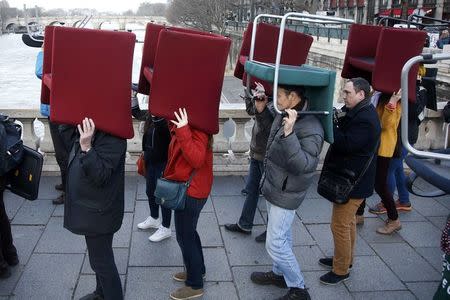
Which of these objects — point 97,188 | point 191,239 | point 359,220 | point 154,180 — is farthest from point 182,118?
point 359,220

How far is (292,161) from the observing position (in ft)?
9.82

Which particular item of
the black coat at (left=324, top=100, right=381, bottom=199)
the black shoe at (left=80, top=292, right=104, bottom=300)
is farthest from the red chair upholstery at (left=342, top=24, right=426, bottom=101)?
the black shoe at (left=80, top=292, right=104, bottom=300)

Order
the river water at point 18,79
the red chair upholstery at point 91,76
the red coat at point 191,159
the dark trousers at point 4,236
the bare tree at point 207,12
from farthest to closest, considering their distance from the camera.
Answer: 1. the bare tree at point 207,12
2. the river water at point 18,79
3. the dark trousers at point 4,236
4. the red coat at point 191,159
5. the red chair upholstery at point 91,76

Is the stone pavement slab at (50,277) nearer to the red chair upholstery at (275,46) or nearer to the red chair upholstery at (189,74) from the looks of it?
the red chair upholstery at (189,74)

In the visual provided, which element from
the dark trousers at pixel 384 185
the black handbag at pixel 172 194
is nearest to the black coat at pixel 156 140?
the black handbag at pixel 172 194

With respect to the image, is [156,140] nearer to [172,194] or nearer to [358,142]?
[172,194]

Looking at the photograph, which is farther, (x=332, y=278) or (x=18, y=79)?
(x=18, y=79)

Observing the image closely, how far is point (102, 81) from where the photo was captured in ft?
8.82

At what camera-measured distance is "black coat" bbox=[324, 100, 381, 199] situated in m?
3.42

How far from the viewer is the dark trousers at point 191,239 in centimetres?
329

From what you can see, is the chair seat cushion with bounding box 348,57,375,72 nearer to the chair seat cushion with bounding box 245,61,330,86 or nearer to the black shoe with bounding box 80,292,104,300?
the chair seat cushion with bounding box 245,61,330,86

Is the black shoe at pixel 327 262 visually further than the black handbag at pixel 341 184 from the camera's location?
Yes

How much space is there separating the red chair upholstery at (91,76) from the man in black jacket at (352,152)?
1.60 meters

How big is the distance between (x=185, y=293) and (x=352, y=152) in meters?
1.62
